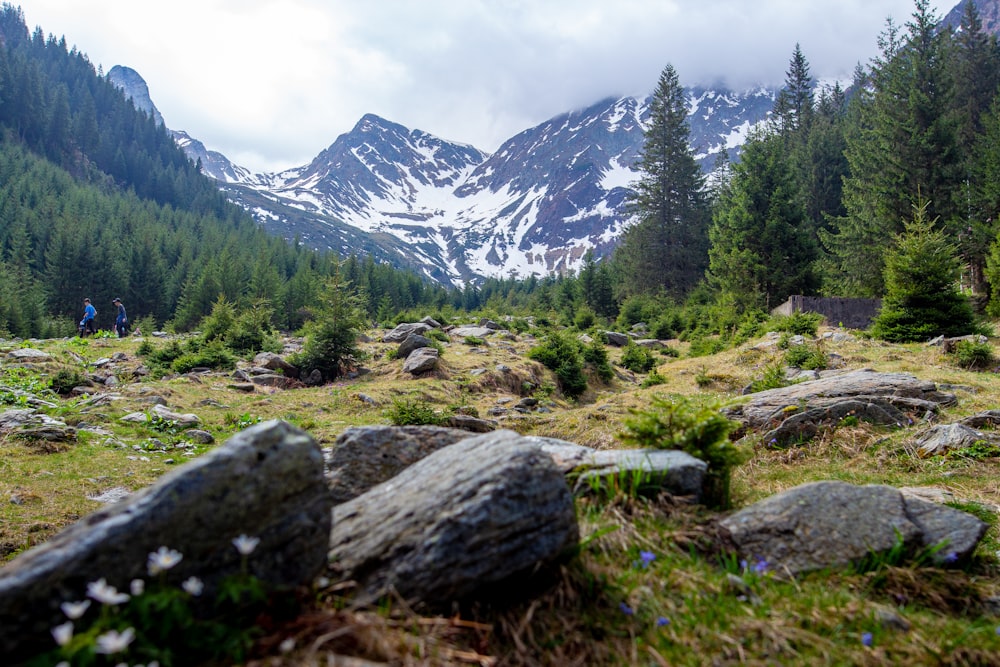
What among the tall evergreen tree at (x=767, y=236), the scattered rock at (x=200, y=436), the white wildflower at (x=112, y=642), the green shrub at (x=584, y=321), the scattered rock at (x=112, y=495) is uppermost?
the tall evergreen tree at (x=767, y=236)

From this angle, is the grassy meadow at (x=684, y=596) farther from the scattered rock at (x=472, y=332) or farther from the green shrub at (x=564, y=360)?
the scattered rock at (x=472, y=332)

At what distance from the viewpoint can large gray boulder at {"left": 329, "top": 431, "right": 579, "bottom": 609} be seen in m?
2.49

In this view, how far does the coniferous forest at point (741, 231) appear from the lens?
26609 mm

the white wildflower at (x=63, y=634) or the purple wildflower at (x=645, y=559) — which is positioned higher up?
the white wildflower at (x=63, y=634)

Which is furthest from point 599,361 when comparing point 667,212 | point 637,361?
point 667,212

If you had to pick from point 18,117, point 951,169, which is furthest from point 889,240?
point 18,117

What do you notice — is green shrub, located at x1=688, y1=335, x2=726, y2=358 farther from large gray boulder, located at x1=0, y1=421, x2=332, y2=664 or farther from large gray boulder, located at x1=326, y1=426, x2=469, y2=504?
large gray boulder, located at x1=0, y1=421, x2=332, y2=664

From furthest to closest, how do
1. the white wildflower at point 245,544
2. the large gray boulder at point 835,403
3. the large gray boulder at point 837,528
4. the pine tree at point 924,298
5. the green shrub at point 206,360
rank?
the green shrub at point 206,360, the pine tree at point 924,298, the large gray boulder at point 835,403, the large gray boulder at point 837,528, the white wildflower at point 245,544

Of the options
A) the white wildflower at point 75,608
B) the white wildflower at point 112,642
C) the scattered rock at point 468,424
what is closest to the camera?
the white wildflower at point 112,642

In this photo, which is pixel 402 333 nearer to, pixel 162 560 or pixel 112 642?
pixel 162 560

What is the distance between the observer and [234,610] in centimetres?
209

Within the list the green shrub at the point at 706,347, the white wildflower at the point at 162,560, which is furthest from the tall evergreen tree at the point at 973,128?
the white wildflower at the point at 162,560

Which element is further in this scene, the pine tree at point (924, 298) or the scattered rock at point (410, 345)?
the scattered rock at point (410, 345)

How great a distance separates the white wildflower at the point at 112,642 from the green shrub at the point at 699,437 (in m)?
3.47
